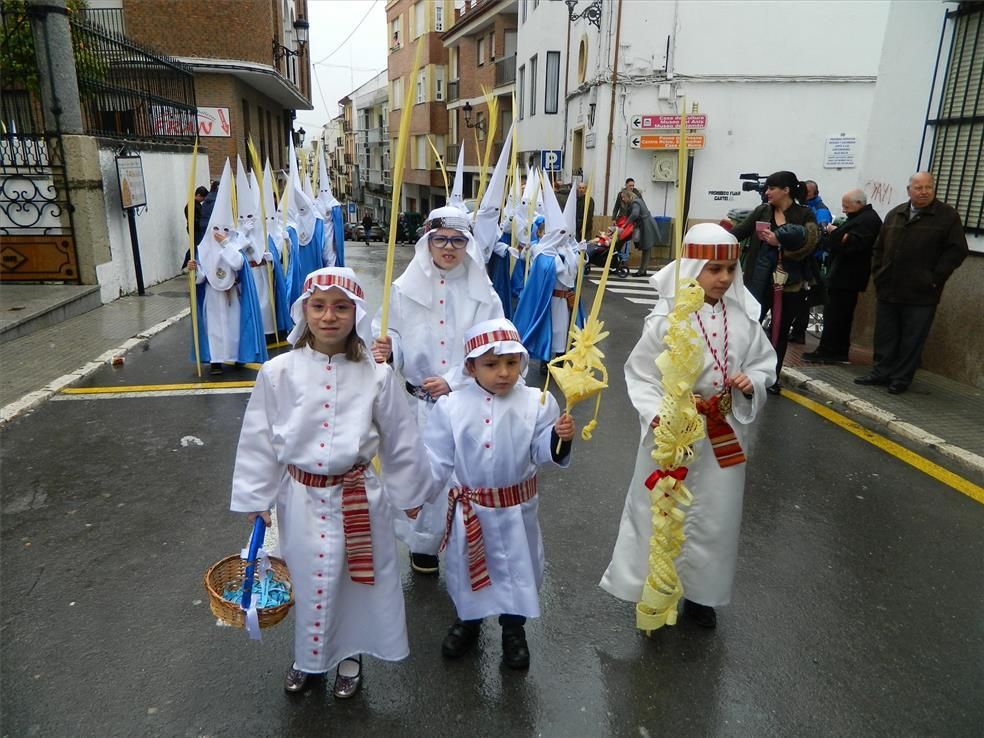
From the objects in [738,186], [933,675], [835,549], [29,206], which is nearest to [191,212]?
[29,206]

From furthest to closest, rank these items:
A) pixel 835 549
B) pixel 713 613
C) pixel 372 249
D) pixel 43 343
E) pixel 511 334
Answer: pixel 372 249 → pixel 43 343 → pixel 835 549 → pixel 713 613 → pixel 511 334

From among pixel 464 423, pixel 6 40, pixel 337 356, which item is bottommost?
pixel 464 423

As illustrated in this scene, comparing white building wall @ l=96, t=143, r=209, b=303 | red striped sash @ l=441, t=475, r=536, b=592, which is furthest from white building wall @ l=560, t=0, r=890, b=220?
red striped sash @ l=441, t=475, r=536, b=592

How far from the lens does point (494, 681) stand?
2.89m

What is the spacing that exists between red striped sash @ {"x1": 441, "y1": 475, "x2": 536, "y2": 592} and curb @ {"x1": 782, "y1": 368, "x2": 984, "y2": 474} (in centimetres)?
387

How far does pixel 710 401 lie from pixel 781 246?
3.87 metres

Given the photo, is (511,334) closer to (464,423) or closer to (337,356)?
(464,423)

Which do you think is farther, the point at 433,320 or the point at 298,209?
the point at 298,209

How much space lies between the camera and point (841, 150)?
664 inches

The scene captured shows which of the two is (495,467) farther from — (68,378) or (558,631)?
(68,378)

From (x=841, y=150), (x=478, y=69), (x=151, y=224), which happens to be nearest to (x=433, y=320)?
(x=151, y=224)

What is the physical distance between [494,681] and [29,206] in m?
10.0

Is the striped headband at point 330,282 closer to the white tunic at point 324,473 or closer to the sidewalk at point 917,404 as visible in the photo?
the white tunic at point 324,473

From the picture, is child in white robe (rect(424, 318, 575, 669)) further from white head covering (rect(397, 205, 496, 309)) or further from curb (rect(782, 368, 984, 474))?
curb (rect(782, 368, 984, 474))
